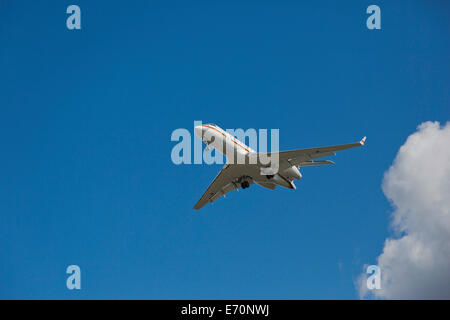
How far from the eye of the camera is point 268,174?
54781 mm

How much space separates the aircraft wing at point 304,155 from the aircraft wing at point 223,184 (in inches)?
214

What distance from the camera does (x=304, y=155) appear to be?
170ft

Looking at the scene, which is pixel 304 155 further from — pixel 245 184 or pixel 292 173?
pixel 245 184

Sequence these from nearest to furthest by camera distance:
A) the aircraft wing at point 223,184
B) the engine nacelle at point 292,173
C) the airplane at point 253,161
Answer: the airplane at point 253,161 < the engine nacelle at point 292,173 < the aircraft wing at point 223,184

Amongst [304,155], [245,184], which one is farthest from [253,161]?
[304,155]

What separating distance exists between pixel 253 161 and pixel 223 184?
858 cm

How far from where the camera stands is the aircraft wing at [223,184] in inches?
2199

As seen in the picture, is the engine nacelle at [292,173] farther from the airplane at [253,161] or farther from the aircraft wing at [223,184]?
the aircraft wing at [223,184]

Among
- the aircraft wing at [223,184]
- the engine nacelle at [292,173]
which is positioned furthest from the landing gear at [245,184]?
the engine nacelle at [292,173]

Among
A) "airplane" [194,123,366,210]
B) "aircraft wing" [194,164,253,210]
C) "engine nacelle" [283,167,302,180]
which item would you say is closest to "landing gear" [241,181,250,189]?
"airplane" [194,123,366,210]
